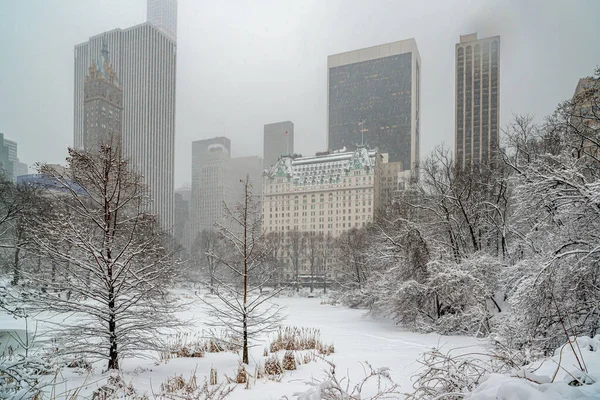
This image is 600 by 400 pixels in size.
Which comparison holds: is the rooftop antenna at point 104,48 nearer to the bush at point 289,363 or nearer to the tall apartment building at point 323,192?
the tall apartment building at point 323,192

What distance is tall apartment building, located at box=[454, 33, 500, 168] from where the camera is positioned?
15000cm

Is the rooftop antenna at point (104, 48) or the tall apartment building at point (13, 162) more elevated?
the rooftop antenna at point (104, 48)

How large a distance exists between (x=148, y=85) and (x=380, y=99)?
368 feet

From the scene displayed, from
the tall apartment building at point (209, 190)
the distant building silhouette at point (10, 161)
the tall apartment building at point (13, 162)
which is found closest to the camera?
the distant building silhouette at point (10, 161)

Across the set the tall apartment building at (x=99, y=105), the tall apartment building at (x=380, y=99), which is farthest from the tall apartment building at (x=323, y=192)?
the tall apartment building at (x=380, y=99)

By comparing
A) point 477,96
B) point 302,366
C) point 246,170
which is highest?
point 477,96

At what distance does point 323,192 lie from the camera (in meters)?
116

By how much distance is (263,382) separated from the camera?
302 inches

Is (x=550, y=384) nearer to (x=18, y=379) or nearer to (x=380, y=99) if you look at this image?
(x=18, y=379)

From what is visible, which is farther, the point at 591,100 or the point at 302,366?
the point at 591,100

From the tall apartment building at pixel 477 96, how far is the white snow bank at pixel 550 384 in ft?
517

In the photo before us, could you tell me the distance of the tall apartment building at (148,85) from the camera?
9612 cm

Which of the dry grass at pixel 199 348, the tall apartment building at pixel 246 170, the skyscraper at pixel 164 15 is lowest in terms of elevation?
the dry grass at pixel 199 348

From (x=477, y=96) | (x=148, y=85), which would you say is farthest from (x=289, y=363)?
(x=477, y=96)
